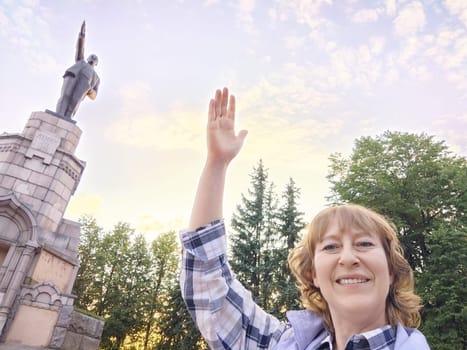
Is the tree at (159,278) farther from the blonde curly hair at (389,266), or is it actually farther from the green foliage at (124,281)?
the blonde curly hair at (389,266)

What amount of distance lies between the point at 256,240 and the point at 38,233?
13.4 meters

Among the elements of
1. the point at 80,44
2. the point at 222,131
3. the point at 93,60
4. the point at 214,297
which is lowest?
the point at 214,297

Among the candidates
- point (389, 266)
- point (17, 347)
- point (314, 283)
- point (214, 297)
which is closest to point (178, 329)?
point (17, 347)

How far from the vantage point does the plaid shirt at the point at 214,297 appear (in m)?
1.44

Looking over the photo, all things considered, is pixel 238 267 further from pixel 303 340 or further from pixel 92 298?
pixel 303 340

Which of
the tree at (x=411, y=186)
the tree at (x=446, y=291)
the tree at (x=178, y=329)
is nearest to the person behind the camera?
the tree at (x=446, y=291)

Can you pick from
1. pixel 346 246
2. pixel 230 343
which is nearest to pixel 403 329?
pixel 346 246

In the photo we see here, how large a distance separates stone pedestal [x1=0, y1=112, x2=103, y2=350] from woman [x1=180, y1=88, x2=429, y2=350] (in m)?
6.85

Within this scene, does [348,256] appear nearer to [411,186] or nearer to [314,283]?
[314,283]

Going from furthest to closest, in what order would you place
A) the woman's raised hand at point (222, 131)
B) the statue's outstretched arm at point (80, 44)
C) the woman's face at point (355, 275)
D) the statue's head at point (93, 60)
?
1. the statue's head at point (93, 60)
2. the statue's outstretched arm at point (80, 44)
3. the woman's raised hand at point (222, 131)
4. the woman's face at point (355, 275)

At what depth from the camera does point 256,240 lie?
18859 millimetres

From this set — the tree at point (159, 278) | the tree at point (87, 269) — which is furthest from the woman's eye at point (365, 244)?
the tree at point (87, 269)

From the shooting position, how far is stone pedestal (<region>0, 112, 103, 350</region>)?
6.41 m

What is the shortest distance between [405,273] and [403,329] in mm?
412
